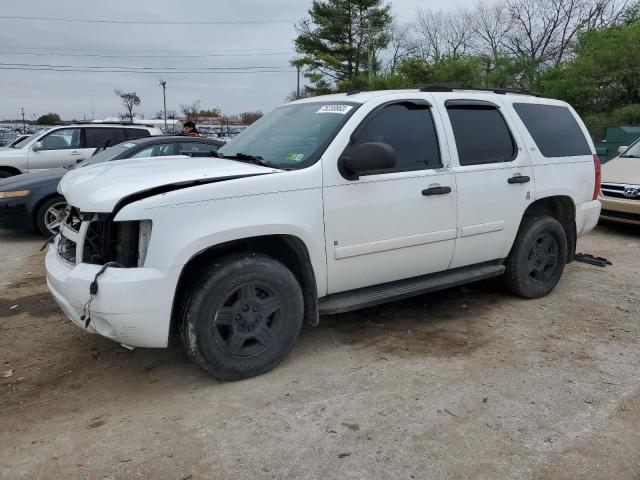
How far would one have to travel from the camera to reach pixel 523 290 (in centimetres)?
508

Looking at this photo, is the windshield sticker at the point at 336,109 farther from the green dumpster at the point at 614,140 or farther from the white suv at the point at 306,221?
the green dumpster at the point at 614,140

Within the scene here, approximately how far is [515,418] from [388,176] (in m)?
1.78

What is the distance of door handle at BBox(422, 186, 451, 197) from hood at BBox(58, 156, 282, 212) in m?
1.18

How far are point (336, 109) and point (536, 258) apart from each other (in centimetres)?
247

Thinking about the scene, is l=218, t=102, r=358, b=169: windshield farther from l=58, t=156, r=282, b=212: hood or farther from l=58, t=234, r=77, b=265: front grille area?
l=58, t=234, r=77, b=265: front grille area

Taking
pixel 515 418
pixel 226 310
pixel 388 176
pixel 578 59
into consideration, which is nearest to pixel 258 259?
pixel 226 310

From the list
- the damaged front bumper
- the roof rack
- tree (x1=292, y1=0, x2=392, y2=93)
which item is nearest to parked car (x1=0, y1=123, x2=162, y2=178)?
the roof rack

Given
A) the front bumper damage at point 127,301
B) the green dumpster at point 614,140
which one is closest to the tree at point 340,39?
the green dumpster at point 614,140

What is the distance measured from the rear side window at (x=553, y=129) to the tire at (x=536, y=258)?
66 cm

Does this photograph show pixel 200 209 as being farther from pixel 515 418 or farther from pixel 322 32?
pixel 322 32

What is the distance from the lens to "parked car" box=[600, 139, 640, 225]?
315 inches

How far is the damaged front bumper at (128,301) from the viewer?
3.05 metres

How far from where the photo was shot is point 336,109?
13.3ft

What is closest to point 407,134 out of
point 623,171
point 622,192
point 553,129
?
point 553,129
